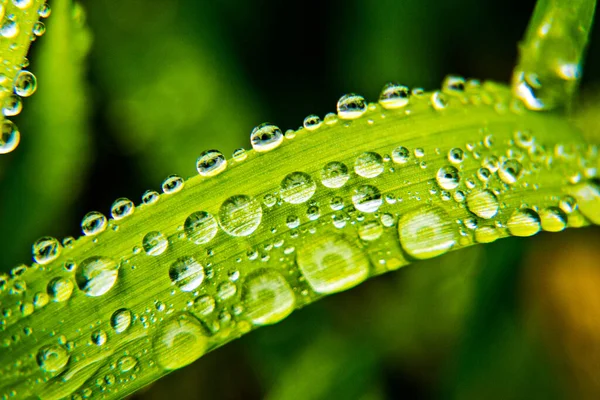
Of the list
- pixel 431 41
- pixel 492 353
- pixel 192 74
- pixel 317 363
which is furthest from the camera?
pixel 431 41

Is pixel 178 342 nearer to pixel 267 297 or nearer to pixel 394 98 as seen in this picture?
pixel 267 297

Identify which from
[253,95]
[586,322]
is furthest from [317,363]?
[586,322]

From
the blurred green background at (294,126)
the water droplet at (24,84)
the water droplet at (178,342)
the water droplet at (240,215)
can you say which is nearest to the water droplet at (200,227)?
the water droplet at (240,215)

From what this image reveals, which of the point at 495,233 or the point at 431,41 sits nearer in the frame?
the point at 495,233

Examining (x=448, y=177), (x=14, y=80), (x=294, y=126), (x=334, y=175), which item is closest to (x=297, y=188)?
(x=334, y=175)

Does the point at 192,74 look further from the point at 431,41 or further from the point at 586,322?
the point at 586,322

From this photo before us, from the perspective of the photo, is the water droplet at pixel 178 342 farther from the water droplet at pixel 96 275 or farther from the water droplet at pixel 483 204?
the water droplet at pixel 483 204

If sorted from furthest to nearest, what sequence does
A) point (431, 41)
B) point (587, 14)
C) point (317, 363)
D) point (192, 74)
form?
A: point (431, 41) < point (192, 74) < point (317, 363) < point (587, 14)
